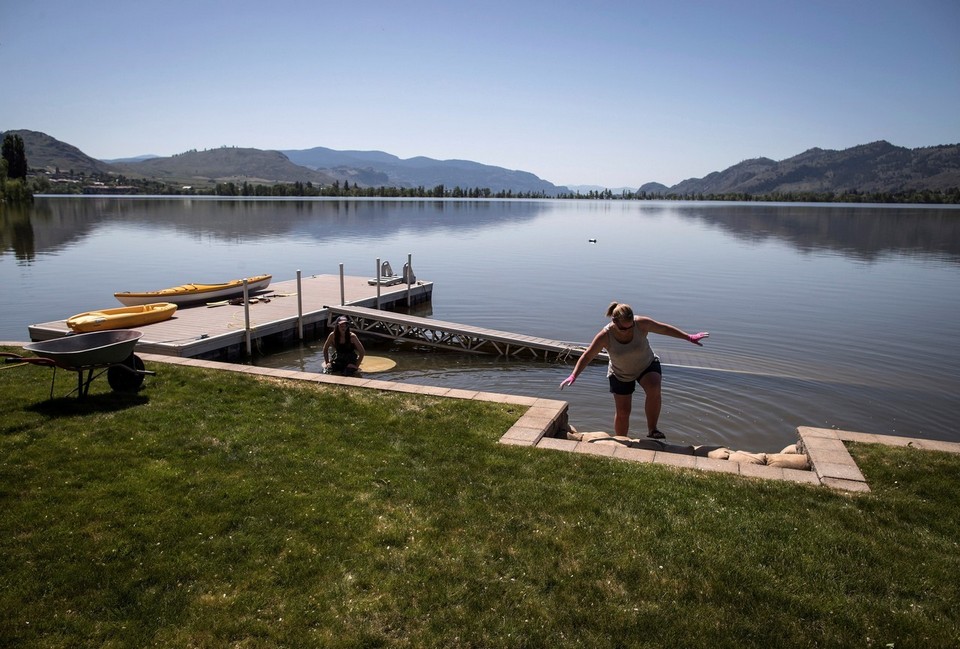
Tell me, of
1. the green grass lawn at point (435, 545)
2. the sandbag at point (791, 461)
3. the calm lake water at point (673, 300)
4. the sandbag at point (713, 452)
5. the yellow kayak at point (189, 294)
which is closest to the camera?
the green grass lawn at point (435, 545)

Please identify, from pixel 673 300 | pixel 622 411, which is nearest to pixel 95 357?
pixel 622 411

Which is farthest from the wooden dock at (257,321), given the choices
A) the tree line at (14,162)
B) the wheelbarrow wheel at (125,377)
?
the tree line at (14,162)

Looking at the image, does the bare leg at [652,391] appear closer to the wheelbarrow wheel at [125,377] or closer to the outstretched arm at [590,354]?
the outstretched arm at [590,354]

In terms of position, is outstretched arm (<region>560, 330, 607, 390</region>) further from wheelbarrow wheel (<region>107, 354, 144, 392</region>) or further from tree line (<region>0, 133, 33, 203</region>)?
tree line (<region>0, 133, 33, 203</region>)

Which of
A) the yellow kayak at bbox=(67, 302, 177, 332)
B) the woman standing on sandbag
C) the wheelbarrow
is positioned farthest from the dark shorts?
the yellow kayak at bbox=(67, 302, 177, 332)

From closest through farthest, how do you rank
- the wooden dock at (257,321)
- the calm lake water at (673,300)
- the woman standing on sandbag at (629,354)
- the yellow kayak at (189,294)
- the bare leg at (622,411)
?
the woman standing on sandbag at (629,354) < the bare leg at (622,411) < the calm lake water at (673,300) < the wooden dock at (257,321) < the yellow kayak at (189,294)

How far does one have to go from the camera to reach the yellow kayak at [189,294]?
18.0 metres

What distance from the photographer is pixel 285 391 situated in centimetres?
884

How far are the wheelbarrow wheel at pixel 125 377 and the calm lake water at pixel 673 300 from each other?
22.7 ft

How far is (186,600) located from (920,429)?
12.8m

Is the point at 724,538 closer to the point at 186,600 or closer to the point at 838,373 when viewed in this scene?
the point at 186,600

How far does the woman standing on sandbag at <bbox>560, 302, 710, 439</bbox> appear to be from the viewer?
27.1 feet

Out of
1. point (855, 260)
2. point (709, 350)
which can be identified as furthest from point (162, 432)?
point (855, 260)

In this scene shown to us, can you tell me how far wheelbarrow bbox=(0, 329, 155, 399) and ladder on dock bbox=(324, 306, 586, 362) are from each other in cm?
946
